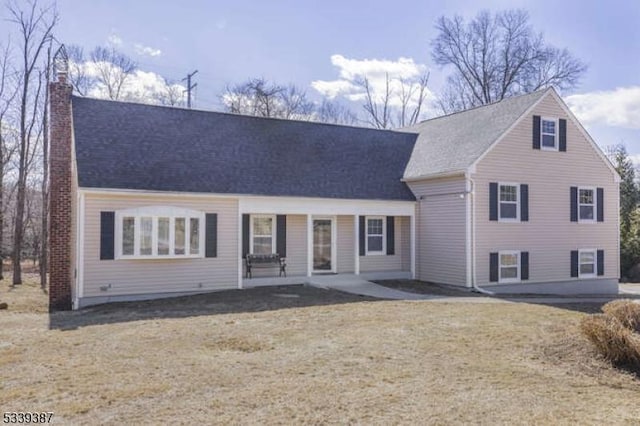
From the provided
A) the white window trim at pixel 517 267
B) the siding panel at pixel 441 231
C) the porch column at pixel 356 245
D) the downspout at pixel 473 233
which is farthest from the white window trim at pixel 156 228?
the white window trim at pixel 517 267

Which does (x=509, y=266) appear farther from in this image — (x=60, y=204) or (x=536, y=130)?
(x=60, y=204)

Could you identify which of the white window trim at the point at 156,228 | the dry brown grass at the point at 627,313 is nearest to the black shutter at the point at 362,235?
the white window trim at the point at 156,228

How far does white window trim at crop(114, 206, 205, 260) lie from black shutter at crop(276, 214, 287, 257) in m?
2.93

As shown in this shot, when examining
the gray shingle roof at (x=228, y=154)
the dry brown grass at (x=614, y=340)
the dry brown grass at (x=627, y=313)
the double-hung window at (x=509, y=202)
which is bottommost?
the dry brown grass at (x=614, y=340)

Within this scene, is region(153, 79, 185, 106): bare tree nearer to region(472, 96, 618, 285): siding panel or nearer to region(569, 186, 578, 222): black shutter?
region(472, 96, 618, 285): siding panel

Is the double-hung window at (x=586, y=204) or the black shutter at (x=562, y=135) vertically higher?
the black shutter at (x=562, y=135)

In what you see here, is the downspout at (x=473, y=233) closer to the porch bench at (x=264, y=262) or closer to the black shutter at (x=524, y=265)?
the black shutter at (x=524, y=265)

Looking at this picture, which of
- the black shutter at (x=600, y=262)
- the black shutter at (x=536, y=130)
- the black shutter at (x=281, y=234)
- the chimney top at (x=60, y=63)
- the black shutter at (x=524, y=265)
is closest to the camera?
the chimney top at (x=60, y=63)

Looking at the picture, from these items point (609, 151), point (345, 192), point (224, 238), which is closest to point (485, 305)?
point (345, 192)

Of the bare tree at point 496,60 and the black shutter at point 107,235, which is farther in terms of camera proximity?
the bare tree at point 496,60

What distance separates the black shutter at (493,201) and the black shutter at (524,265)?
1.79 m

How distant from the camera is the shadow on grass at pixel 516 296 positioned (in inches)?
510

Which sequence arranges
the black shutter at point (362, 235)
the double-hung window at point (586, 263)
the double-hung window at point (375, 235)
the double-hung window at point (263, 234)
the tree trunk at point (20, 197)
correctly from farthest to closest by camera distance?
1. the tree trunk at point (20, 197)
2. the double-hung window at point (586, 263)
3. the double-hung window at point (375, 235)
4. the black shutter at point (362, 235)
5. the double-hung window at point (263, 234)

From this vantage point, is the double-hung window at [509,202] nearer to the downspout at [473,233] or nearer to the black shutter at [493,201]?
the black shutter at [493,201]
